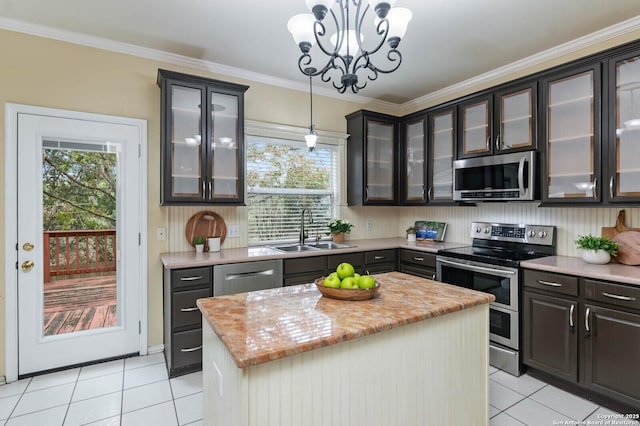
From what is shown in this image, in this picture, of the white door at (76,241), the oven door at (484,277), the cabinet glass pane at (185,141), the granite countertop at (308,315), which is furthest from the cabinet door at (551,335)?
the white door at (76,241)

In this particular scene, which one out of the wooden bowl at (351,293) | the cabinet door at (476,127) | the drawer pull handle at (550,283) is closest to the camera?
the wooden bowl at (351,293)

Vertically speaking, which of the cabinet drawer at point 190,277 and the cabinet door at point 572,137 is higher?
the cabinet door at point 572,137

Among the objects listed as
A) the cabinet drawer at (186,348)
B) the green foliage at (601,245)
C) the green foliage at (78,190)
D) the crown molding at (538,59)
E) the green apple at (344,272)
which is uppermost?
the crown molding at (538,59)

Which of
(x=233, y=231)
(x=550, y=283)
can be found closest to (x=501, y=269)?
(x=550, y=283)

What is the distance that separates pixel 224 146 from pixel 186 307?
1.47m

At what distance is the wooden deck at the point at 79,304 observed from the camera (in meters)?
2.79

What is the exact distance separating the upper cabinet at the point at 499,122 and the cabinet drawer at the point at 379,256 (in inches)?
51.2

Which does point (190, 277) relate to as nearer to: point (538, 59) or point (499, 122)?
point (499, 122)

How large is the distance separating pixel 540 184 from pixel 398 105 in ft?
7.60

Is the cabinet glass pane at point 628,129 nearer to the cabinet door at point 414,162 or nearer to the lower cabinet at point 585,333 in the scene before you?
the lower cabinet at point 585,333

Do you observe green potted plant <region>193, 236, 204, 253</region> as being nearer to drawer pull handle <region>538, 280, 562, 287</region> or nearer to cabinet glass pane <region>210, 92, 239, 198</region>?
cabinet glass pane <region>210, 92, 239, 198</region>

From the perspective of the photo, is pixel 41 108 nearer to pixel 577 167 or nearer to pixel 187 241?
pixel 187 241

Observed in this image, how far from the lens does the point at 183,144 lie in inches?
117

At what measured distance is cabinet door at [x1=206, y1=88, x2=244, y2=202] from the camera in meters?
3.09
